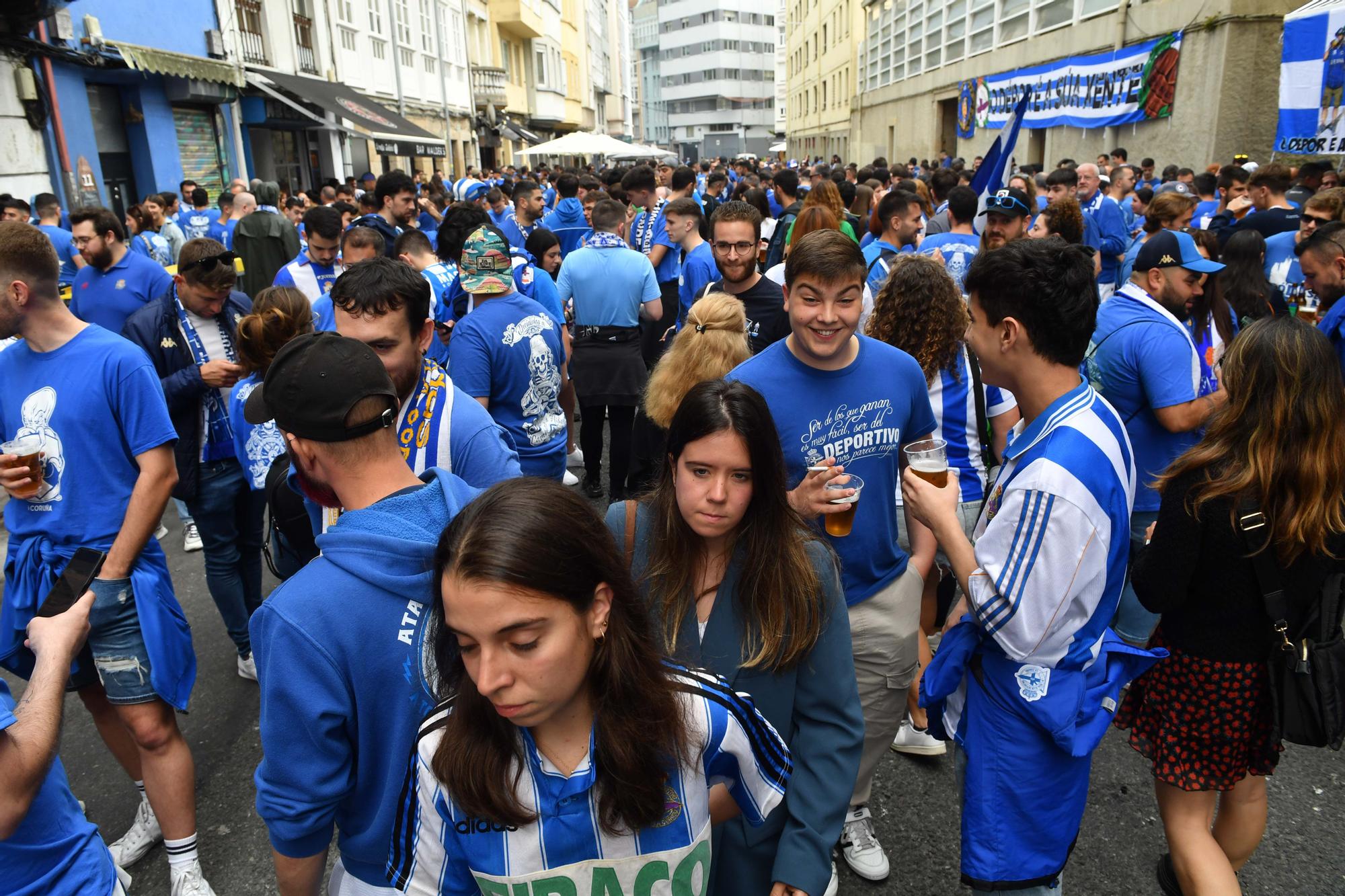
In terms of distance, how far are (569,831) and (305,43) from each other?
2352cm

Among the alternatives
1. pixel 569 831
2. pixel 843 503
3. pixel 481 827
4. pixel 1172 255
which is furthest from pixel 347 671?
pixel 1172 255

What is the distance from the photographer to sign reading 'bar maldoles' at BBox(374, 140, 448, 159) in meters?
23.3

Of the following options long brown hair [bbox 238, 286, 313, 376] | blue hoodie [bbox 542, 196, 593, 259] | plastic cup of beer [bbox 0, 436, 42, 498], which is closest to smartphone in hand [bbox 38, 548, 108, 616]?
plastic cup of beer [bbox 0, 436, 42, 498]

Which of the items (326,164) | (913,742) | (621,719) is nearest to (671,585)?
(621,719)

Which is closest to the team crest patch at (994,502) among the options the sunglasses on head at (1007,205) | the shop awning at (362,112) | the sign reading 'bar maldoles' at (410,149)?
the sunglasses on head at (1007,205)

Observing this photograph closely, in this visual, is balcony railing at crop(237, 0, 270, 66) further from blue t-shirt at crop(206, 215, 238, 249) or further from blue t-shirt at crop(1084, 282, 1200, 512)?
blue t-shirt at crop(1084, 282, 1200, 512)

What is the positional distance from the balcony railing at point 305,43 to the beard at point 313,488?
→ 2162 centimetres

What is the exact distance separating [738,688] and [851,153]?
48547mm

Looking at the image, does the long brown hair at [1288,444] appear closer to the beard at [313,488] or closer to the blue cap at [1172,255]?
the blue cap at [1172,255]

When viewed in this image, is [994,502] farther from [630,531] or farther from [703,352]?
[703,352]

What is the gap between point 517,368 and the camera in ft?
13.6

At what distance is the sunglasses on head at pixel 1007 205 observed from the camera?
20.5 feet

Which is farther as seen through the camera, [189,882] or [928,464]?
[189,882]

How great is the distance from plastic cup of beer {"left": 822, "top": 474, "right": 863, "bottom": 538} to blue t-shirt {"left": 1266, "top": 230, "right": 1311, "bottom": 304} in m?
5.48
